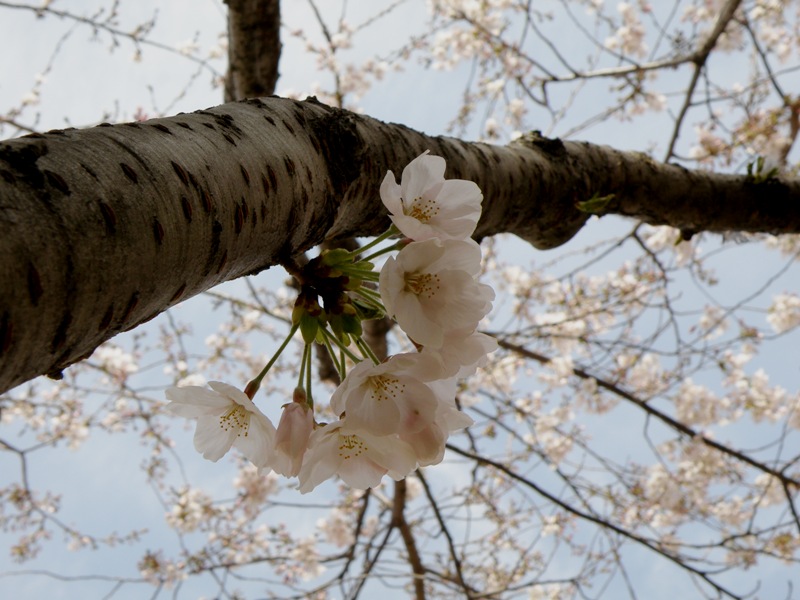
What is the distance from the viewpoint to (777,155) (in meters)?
2.25

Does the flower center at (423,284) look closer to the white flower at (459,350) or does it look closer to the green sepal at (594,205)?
the white flower at (459,350)

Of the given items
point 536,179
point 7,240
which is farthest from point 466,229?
point 536,179

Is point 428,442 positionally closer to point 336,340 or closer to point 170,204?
point 336,340

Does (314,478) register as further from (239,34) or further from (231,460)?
(231,460)

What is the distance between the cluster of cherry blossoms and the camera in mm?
816

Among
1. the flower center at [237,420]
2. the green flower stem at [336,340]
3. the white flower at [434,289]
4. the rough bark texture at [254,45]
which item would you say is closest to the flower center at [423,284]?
the white flower at [434,289]

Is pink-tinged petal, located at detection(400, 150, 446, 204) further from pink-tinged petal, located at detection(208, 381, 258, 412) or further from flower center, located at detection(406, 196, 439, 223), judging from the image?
pink-tinged petal, located at detection(208, 381, 258, 412)

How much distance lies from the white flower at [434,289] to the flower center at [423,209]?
0.09m

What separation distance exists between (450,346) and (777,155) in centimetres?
202

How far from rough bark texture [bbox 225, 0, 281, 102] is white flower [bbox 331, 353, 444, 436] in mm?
2140

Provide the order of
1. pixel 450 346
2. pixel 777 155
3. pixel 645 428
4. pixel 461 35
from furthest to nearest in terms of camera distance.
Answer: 1. pixel 461 35
2. pixel 645 428
3. pixel 777 155
4. pixel 450 346

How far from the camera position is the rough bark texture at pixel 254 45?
258cm

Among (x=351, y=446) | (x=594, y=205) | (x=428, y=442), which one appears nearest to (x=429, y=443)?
(x=428, y=442)

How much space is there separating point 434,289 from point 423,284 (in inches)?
0.7
